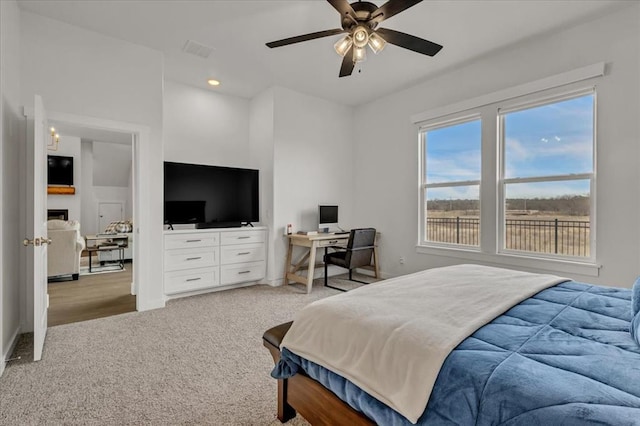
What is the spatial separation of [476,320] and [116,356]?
8.30 feet

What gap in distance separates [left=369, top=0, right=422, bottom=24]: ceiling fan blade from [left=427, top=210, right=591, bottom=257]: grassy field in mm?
2674

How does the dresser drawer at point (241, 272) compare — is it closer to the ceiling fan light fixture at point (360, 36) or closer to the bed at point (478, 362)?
the bed at point (478, 362)

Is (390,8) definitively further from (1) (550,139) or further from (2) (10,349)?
(2) (10,349)

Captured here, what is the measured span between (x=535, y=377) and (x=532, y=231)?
3.15 meters

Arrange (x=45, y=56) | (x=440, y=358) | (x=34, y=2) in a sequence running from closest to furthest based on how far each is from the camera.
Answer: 1. (x=440, y=358)
2. (x=34, y=2)
3. (x=45, y=56)

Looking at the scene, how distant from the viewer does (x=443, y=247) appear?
4.10 meters

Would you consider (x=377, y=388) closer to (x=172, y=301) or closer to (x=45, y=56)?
(x=172, y=301)

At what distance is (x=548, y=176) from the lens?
323 cm

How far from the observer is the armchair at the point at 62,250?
4398 mm

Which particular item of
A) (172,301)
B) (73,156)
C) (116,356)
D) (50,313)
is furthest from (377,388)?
(73,156)

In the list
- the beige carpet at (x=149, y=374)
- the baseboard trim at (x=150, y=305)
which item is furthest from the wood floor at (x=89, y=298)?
the beige carpet at (x=149, y=374)

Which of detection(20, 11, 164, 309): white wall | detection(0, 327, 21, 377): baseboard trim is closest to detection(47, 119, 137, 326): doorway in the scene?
detection(0, 327, 21, 377): baseboard trim

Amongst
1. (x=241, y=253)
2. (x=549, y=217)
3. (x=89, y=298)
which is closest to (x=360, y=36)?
(x=549, y=217)

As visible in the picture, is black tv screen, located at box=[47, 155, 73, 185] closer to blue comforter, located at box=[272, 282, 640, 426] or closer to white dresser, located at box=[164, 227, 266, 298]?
white dresser, located at box=[164, 227, 266, 298]
